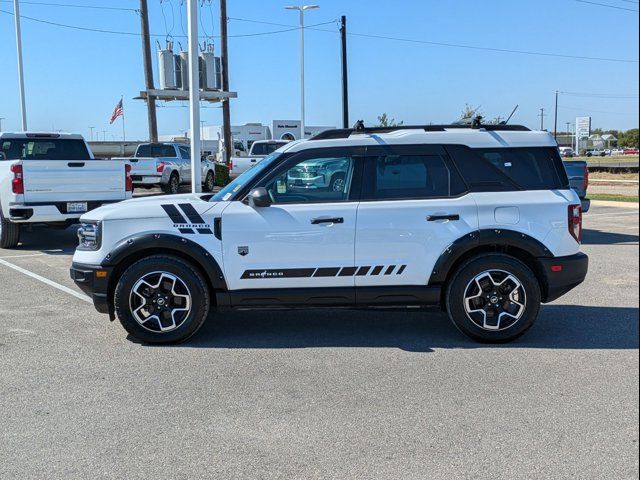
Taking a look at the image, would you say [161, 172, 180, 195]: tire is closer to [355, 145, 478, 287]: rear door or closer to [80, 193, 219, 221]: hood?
[80, 193, 219, 221]: hood

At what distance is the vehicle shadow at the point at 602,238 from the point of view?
1162cm

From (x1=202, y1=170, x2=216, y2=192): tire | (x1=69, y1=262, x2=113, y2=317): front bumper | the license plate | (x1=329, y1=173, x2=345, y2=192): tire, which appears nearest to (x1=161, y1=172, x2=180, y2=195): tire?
(x1=202, y1=170, x2=216, y2=192): tire

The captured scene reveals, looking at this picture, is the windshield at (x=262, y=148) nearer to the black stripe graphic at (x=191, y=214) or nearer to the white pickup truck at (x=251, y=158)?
the white pickup truck at (x=251, y=158)

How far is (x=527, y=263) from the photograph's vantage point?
5770 millimetres

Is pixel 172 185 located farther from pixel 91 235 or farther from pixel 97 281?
pixel 97 281

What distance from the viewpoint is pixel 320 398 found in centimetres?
438

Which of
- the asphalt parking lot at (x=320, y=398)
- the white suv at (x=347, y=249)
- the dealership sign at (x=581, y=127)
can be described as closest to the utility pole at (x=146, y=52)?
the asphalt parking lot at (x=320, y=398)

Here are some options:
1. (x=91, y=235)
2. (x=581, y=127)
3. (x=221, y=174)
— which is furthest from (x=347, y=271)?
(x=581, y=127)

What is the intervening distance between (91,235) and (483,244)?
3.55 meters

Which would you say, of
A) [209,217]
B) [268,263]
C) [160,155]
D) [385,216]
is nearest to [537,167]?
[385,216]

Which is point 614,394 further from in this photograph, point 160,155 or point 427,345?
point 160,155

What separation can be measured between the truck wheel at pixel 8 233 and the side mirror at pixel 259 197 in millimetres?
7552

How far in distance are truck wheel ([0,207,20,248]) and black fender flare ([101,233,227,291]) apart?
22.2ft

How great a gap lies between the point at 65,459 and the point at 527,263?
4160 millimetres
